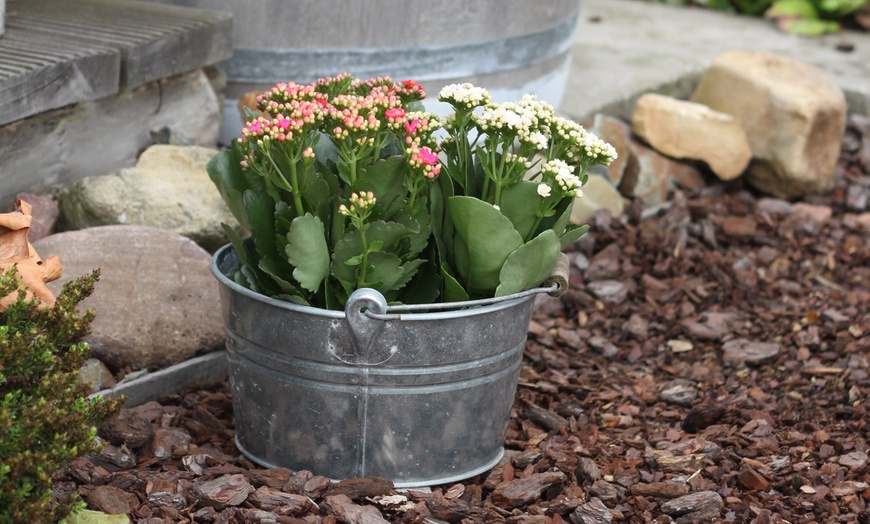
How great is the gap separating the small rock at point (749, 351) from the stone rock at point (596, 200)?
87 cm

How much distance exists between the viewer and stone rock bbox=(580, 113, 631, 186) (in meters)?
4.06

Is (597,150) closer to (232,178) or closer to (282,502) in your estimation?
(232,178)

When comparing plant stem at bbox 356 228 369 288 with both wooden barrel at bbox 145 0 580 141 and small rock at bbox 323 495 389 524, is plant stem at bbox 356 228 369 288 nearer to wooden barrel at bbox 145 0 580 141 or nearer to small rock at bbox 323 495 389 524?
small rock at bbox 323 495 389 524

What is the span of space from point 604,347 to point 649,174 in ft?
4.51

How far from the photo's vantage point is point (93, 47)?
9.27ft

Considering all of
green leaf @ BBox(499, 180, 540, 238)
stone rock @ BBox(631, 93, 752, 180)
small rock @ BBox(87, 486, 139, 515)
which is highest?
green leaf @ BBox(499, 180, 540, 238)

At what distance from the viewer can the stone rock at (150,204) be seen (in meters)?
2.75

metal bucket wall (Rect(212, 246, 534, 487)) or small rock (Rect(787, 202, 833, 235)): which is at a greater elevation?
metal bucket wall (Rect(212, 246, 534, 487))

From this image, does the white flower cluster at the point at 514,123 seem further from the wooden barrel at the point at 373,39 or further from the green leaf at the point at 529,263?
the wooden barrel at the point at 373,39

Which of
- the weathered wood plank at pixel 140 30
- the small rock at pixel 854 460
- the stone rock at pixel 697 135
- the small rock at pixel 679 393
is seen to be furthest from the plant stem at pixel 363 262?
the stone rock at pixel 697 135

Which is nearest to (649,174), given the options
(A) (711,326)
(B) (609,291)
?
(B) (609,291)

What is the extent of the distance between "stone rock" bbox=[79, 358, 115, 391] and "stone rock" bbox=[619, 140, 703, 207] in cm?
231

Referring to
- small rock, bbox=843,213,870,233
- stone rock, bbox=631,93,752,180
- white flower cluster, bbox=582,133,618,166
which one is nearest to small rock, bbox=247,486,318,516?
white flower cluster, bbox=582,133,618,166

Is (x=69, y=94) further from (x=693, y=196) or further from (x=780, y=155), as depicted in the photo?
(x=780, y=155)
